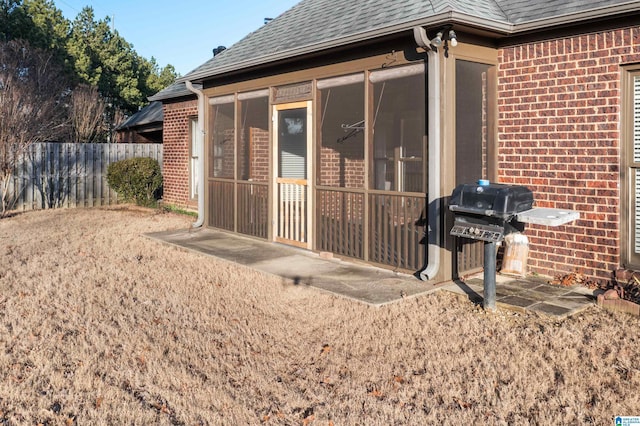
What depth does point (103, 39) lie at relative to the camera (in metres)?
34.8

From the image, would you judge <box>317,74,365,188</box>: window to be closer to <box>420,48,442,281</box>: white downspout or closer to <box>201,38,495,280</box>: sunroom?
<box>201,38,495,280</box>: sunroom

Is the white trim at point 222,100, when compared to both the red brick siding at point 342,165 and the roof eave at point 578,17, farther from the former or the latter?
the roof eave at point 578,17

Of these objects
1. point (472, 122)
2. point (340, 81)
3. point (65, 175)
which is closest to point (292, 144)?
point (340, 81)

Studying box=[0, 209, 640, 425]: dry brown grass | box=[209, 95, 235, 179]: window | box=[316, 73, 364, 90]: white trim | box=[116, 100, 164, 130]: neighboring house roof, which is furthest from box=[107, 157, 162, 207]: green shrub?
box=[0, 209, 640, 425]: dry brown grass

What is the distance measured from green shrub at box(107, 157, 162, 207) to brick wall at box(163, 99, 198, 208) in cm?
30

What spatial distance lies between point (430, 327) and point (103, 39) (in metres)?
34.4

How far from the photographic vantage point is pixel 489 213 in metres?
5.31

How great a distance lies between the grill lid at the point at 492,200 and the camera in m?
5.25

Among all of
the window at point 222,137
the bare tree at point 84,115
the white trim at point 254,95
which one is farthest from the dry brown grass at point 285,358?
the bare tree at point 84,115

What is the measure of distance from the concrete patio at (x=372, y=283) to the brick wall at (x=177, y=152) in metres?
5.20

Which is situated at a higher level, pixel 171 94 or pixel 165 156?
pixel 171 94

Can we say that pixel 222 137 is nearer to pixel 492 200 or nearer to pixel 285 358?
pixel 492 200

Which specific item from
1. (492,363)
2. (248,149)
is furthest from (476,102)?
(248,149)

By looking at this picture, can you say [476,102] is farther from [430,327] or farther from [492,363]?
[492,363]
